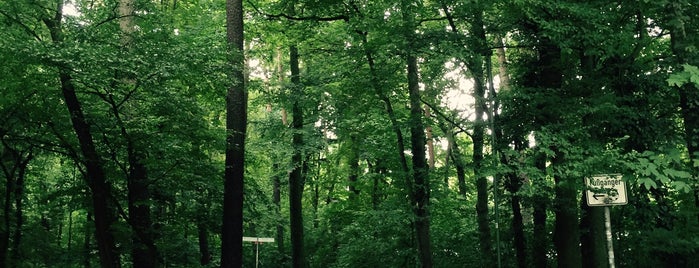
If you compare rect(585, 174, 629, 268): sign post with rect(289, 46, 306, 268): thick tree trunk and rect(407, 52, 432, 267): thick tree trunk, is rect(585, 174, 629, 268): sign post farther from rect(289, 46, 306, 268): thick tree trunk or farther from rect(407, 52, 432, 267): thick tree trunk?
rect(289, 46, 306, 268): thick tree trunk

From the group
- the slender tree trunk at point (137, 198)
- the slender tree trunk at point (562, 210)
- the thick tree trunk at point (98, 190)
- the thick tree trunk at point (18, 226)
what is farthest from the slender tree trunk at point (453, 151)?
the thick tree trunk at point (18, 226)

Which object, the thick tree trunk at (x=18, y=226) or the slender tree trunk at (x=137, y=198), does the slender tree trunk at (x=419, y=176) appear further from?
the thick tree trunk at (x=18, y=226)

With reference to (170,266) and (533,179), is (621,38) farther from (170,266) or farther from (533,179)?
(170,266)

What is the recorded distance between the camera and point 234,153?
9047 millimetres

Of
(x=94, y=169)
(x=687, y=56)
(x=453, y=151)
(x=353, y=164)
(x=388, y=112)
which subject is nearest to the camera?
(x=687, y=56)

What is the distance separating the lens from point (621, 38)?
7359 millimetres

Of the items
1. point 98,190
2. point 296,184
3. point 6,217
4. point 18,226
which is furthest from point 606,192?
point 296,184

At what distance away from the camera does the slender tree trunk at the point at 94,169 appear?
7402 millimetres

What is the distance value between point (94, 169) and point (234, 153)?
7.37 ft

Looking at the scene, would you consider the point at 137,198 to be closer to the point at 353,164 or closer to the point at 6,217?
the point at 6,217

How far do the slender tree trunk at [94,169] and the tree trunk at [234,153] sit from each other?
1.78 meters

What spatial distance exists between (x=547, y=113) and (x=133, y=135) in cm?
697

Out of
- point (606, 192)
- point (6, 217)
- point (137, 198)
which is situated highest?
point (137, 198)

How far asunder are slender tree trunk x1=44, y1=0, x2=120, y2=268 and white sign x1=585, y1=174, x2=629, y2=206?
7182mm
